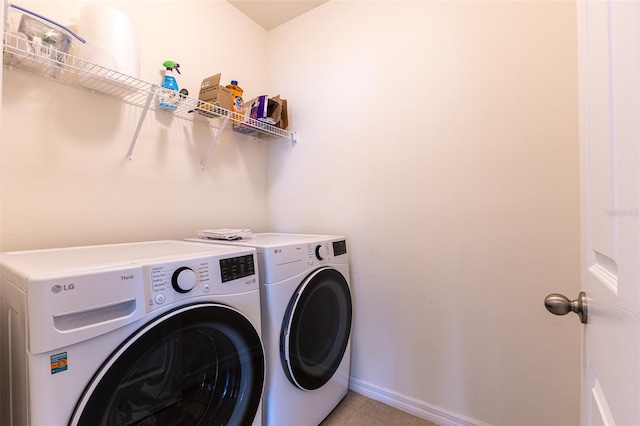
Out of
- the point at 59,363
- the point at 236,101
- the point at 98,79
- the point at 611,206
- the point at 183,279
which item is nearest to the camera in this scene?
the point at 611,206

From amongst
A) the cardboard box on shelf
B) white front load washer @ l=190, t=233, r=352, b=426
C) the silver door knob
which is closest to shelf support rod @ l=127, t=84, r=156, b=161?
the cardboard box on shelf

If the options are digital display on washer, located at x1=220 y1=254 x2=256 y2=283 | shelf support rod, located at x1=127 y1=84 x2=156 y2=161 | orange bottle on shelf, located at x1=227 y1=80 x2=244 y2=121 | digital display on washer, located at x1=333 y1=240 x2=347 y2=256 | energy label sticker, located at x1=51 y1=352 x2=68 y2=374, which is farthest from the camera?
orange bottle on shelf, located at x1=227 y1=80 x2=244 y2=121

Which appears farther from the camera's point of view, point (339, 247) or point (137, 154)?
point (339, 247)

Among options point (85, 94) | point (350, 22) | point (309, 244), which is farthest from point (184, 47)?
point (309, 244)

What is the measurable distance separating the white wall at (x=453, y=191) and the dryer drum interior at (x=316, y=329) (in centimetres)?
25

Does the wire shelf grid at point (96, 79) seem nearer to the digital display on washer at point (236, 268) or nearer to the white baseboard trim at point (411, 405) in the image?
the digital display on washer at point (236, 268)

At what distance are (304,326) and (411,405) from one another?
2.73 feet

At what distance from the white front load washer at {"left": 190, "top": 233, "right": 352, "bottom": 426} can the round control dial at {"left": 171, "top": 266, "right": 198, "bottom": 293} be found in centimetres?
33

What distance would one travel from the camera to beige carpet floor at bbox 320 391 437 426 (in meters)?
1.46

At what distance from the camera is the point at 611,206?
0.45 meters

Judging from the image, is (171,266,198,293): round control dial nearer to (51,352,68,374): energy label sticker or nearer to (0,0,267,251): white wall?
(51,352,68,374): energy label sticker

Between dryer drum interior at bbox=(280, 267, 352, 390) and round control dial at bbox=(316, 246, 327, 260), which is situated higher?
round control dial at bbox=(316, 246, 327, 260)

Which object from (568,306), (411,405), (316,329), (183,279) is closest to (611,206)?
(568,306)

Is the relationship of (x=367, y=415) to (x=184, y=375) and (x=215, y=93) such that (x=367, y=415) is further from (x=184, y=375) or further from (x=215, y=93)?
(x=215, y=93)
